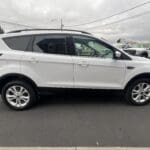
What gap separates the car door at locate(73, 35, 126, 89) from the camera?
5246 millimetres

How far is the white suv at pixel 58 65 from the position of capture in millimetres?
5152

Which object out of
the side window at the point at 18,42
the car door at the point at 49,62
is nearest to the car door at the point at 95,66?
the car door at the point at 49,62

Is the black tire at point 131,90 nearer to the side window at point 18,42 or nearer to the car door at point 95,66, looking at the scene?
the car door at point 95,66

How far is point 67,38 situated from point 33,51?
857 millimetres

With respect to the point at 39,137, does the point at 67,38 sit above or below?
above

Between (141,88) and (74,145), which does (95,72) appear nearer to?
(141,88)

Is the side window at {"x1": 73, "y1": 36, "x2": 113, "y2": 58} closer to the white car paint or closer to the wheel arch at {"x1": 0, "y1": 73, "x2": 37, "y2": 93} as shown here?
the white car paint

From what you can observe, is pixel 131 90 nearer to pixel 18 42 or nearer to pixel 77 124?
pixel 77 124

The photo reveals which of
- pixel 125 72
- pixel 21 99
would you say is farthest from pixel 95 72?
pixel 21 99

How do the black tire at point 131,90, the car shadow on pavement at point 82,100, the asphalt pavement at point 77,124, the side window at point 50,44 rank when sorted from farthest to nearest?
1. the car shadow on pavement at point 82,100
2. the black tire at point 131,90
3. the side window at point 50,44
4. the asphalt pavement at point 77,124

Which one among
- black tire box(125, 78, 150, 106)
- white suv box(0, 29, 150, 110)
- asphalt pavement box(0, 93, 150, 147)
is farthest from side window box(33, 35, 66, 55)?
black tire box(125, 78, 150, 106)

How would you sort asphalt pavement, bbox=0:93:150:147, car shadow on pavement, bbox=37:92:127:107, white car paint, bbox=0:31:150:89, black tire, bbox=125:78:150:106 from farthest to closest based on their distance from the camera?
car shadow on pavement, bbox=37:92:127:107 → black tire, bbox=125:78:150:106 → white car paint, bbox=0:31:150:89 → asphalt pavement, bbox=0:93:150:147

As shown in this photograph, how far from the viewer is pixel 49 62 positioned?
5160 mm

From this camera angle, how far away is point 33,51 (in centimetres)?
522
